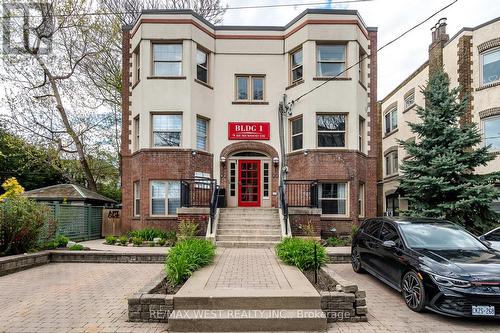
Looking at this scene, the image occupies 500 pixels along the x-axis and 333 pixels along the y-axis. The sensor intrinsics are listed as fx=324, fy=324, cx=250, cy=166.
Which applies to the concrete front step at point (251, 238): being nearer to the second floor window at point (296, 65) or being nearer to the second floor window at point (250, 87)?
the second floor window at point (250, 87)

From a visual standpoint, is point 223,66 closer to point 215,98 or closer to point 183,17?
point 215,98

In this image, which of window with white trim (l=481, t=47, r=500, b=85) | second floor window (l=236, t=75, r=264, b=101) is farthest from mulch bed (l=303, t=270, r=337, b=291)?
window with white trim (l=481, t=47, r=500, b=85)

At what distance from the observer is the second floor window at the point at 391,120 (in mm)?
21869

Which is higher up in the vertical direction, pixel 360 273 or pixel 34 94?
pixel 34 94

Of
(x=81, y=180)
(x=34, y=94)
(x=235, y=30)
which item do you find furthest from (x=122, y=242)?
(x=81, y=180)

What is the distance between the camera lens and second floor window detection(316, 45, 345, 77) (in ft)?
46.2

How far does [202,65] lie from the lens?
48.0 ft

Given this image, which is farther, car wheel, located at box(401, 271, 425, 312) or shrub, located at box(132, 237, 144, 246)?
shrub, located at box(132, 237, 144, 246)

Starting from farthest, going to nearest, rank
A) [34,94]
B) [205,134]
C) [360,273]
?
[34,94] < [205,134] < [360,273]

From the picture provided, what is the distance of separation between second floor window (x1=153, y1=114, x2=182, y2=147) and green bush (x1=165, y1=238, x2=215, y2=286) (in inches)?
279

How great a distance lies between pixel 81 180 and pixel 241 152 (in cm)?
2104

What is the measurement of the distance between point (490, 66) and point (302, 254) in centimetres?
1395

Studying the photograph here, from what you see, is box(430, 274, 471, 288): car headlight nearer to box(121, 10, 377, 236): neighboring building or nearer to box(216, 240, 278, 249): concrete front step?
box(216, 240, 278, 249): concrete front step

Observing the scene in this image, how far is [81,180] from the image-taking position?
29422 mm
